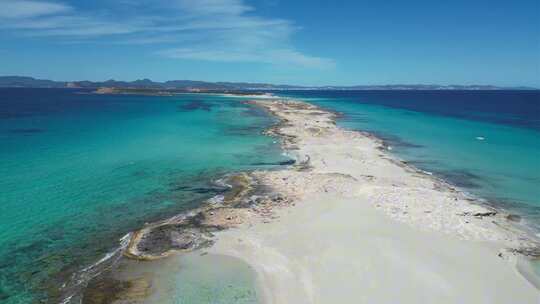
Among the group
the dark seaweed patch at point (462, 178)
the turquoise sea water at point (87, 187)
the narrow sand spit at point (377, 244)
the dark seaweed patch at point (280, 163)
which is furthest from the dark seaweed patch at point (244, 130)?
the dark seaweed patch at point (462, 178)

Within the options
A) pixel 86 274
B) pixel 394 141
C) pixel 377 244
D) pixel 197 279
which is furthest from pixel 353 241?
pixel 394 141

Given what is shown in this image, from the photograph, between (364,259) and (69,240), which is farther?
(69,240)

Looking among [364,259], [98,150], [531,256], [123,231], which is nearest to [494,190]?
[531,256]

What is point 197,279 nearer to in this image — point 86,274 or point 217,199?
point 86,274

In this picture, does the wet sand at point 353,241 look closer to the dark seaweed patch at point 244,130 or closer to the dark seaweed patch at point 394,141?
the dark seaweed patch at point 394,141

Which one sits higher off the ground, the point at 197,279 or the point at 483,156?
the point at 483,156

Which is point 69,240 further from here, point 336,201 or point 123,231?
point 336,201

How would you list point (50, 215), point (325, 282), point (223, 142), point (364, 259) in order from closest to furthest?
1. point (325, 282)
2. point (364, 259)
3. point (50, 215)
4. point (223, 142)
